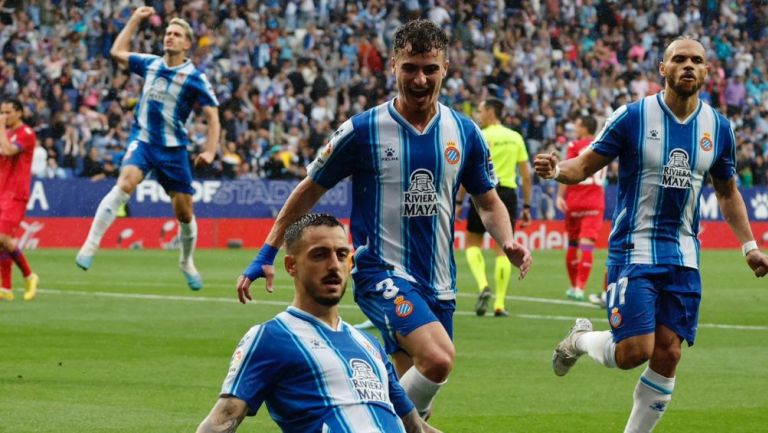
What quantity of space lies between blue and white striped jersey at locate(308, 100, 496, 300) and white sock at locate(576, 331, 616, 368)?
1.52 metres

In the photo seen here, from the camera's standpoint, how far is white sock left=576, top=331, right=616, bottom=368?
8555 mm

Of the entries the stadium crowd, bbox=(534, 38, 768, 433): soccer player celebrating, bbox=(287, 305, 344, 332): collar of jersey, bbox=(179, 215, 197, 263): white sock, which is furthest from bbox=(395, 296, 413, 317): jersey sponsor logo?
the stadium crowd

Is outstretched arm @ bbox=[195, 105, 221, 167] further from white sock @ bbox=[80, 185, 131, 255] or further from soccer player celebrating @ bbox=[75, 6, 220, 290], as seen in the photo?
white sock @ bbox=[80, 185, 131, 255]

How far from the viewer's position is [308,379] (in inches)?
214

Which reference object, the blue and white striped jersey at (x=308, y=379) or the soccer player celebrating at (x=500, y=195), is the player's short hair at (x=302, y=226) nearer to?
the blue and white striped jersey at (x=308, y=379)

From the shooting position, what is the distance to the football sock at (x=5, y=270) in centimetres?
1712

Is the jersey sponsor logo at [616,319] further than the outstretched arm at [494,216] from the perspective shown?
Yes

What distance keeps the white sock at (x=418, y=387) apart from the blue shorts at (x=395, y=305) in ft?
0.65

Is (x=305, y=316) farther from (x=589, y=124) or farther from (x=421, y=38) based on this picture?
(x=589, y=124)

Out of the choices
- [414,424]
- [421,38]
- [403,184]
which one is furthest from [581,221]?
[414,424]

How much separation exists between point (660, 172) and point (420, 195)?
5.89 feet

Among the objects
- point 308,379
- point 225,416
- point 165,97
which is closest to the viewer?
Result: point 225,416

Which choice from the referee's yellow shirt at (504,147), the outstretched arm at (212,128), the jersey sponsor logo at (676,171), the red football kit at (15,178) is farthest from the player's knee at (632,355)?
the red football kit at (15,178)

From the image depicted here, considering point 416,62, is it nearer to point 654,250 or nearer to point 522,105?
point 654,250
